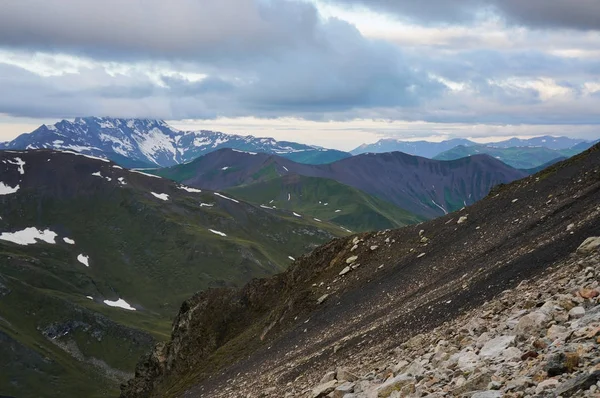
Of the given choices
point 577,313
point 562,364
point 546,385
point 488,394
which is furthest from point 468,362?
point 546,385

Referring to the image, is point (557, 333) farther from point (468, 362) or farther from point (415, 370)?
point (415, 370)

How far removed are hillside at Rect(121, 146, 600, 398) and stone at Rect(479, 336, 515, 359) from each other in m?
0.08

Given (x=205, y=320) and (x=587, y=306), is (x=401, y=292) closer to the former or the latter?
(x=587, y=306)

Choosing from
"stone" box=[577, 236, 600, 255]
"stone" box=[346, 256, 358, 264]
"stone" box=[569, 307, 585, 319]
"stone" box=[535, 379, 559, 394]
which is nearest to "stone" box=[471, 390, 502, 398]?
"stone" box=[535, 379, 559, 394]

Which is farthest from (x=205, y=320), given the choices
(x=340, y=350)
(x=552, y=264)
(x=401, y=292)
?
(x=552, y=264)

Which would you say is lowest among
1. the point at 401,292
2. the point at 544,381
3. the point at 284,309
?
the point at 284,309

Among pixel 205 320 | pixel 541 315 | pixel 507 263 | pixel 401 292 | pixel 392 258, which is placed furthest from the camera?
pixel 205 320

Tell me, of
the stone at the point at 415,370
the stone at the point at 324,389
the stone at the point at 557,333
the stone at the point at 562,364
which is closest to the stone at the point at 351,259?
the stone at the point at 324,389

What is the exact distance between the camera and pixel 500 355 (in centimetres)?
1670

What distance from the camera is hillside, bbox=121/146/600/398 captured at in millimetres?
22938

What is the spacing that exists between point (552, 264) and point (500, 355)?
15.9m

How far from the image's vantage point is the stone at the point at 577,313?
17.3 meters

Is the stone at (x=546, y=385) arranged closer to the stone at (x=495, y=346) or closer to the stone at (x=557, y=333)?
the stone at (x=557, y=333)

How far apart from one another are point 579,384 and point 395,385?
7.90 metres
